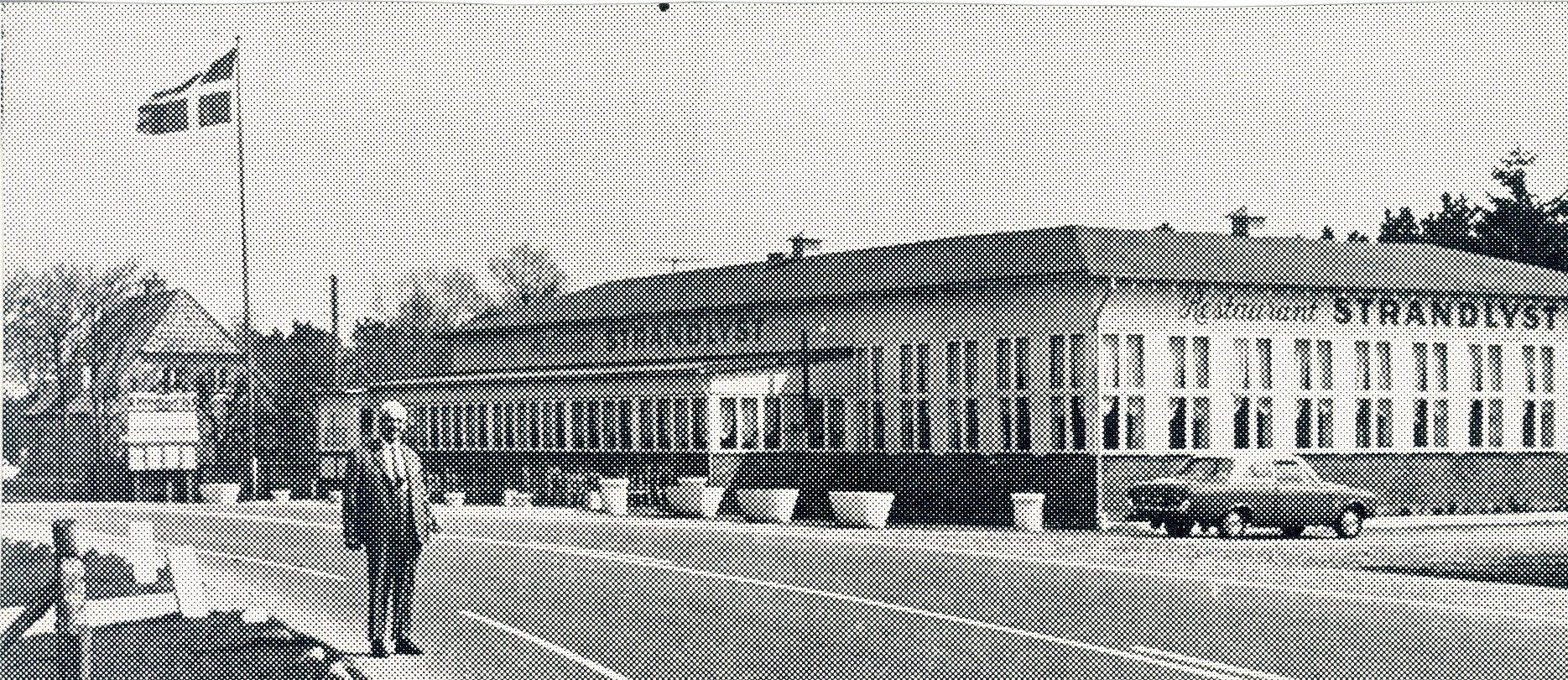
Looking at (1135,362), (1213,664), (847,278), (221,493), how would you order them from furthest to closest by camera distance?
(847,278) < (1135,362) < (221,493) < (1213,664)

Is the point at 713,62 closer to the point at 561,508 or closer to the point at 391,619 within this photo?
the point at 561,508

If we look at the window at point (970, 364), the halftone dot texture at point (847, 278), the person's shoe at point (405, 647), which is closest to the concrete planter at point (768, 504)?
the halftone dot texture at point (847, 278)

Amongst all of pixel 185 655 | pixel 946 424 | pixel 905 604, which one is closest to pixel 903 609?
pixel 905 604

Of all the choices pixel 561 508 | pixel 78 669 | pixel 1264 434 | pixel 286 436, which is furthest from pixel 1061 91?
pixel 78 669

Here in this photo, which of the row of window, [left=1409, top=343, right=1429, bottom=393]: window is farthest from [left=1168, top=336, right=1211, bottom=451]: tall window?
[left=1409, top=343, right=1429, bottom=393]: window

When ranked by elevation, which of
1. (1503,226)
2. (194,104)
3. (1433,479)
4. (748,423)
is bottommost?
(1433,479)

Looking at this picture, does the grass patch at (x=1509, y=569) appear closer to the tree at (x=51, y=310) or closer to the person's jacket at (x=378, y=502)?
the person's jacket at (x=378, y=502)

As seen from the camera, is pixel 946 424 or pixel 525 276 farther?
pixel 946 424

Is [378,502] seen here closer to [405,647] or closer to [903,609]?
[405,647]

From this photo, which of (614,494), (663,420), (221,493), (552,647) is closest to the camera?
(552,647)
